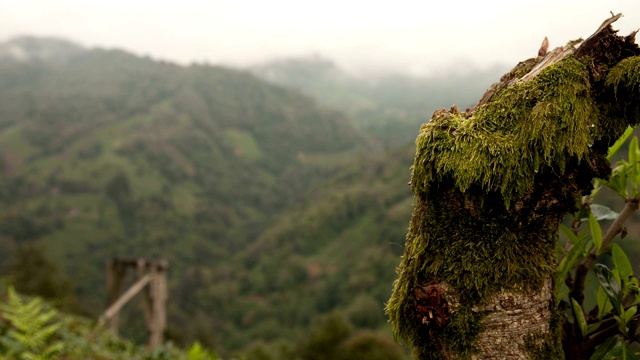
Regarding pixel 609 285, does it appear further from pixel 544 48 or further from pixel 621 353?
pixel 544 48

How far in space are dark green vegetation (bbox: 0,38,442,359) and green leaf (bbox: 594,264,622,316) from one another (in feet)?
116

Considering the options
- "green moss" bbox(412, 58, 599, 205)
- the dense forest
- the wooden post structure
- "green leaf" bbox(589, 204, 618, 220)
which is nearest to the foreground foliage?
"green moss" bbox(412, 58, 599, 205)

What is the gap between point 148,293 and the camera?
11719 mm

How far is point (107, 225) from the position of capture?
111250 millimetres

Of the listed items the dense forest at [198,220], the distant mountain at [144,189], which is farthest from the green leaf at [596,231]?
the distant mountain at [144,189]

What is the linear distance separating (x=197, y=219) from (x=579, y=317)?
133 m

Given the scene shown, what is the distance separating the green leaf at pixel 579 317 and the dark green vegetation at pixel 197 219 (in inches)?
1396

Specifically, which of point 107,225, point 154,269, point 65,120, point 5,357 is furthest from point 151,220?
point 5,357

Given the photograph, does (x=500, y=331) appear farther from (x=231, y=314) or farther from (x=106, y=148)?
(x=106, y=148)

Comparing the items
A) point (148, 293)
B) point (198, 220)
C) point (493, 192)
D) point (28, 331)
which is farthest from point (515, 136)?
point (198, 220)

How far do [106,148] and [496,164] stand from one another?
160 metres

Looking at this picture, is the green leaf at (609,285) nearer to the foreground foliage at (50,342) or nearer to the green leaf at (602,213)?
the green leaf at (602,213)

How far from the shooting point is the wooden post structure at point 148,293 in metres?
11.2

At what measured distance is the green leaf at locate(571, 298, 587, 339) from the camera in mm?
1733
